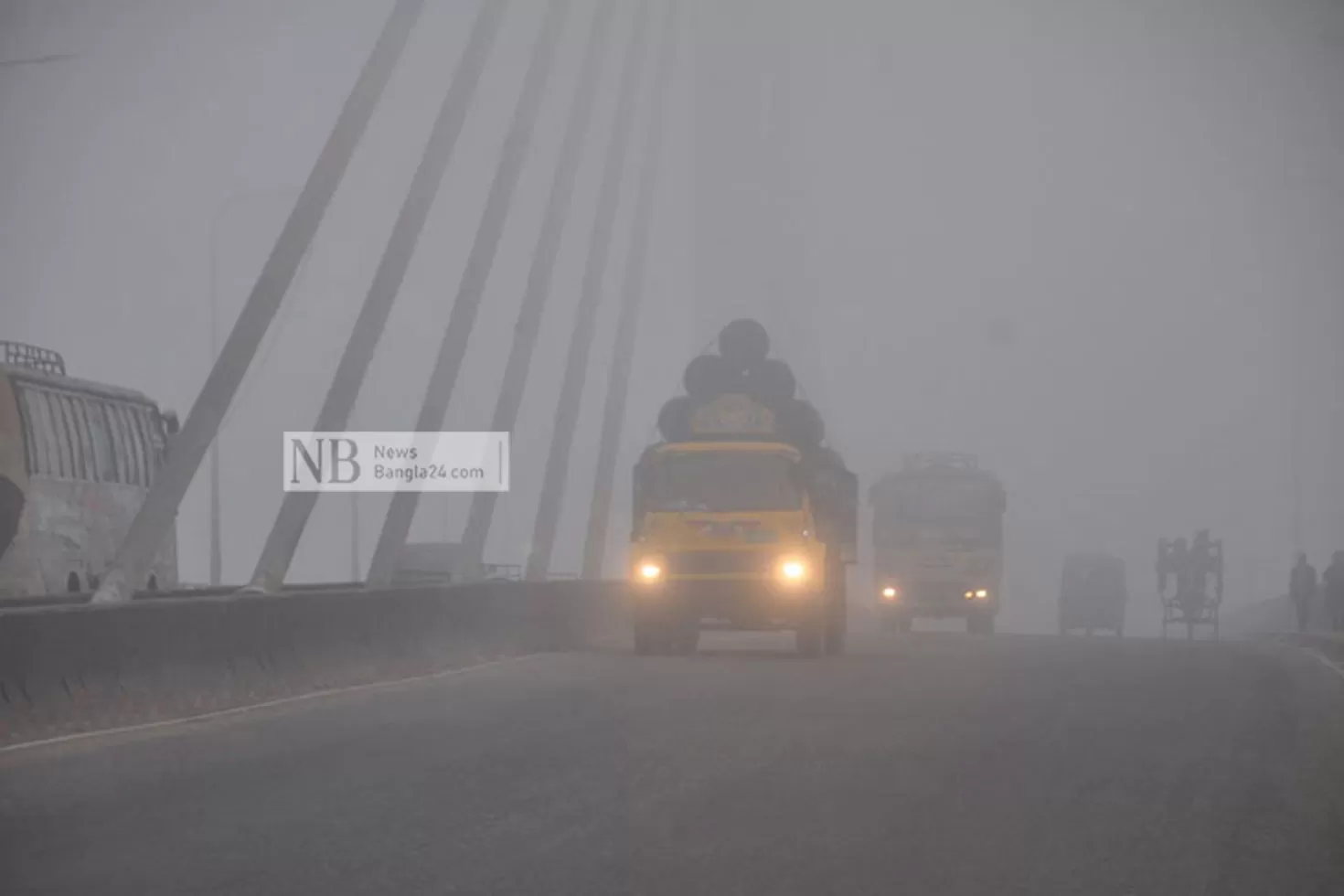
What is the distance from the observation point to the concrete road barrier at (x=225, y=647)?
1338 cm

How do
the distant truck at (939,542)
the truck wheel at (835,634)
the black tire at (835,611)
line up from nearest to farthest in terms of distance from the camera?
the black tire at (835,611), the truck wheel at (835,634), the distant truck at (939,542)

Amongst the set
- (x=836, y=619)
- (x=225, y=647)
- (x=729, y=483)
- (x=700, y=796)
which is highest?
(x=729, y=483)

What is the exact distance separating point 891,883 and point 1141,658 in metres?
17.6

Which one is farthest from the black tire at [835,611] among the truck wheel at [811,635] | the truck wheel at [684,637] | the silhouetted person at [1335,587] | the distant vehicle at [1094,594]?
the distant vehicle at [1094,594]

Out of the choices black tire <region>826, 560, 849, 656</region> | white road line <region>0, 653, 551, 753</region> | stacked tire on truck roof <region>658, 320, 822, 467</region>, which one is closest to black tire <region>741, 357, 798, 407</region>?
stacked tire on truck roof <region>658, 320, 822, 467</region>

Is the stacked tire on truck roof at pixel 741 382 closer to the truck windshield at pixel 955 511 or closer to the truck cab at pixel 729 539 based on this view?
the truck cab at pixel 729 539

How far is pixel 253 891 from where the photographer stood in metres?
7.22

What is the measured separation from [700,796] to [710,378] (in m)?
19.7

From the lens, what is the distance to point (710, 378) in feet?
96.3

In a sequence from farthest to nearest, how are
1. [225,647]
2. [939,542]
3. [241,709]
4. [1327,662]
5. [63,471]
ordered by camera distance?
[939,542] → [63,471] → [1327,662] → [225,647] → [241,709]

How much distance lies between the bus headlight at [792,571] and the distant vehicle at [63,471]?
1043cm

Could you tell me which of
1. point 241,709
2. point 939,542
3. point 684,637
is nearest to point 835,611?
point 684,637

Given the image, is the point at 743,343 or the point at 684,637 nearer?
the point at 684,637

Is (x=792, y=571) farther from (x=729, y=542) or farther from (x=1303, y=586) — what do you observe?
(x=1303, y=586)
